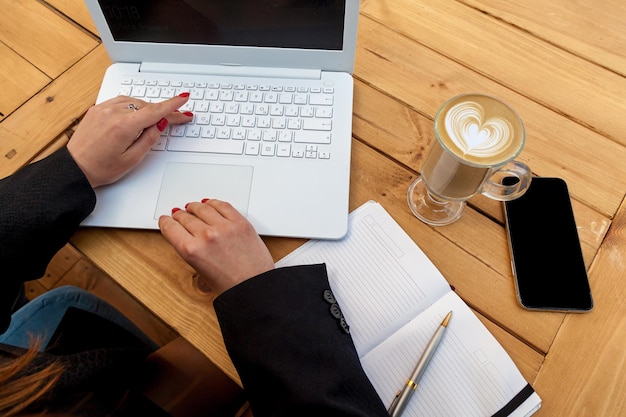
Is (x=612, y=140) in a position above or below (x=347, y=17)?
below

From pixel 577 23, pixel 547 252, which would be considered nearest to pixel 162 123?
pixel 547 252

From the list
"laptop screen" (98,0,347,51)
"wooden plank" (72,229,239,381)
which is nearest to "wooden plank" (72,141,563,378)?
"wooden plank" (72,229,239,381)

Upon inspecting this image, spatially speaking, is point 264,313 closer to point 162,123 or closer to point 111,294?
point 162,123

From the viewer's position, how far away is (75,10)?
0.74 metres

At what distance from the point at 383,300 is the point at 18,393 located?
0.41 metres

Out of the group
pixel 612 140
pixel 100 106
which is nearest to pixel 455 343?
pixel 612 140

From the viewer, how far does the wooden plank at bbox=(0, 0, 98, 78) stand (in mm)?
699

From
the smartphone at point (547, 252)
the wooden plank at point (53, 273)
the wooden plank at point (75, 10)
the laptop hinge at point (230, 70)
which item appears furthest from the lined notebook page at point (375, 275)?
the wooden plank at point (53, 273)

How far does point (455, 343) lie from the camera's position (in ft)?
1.66

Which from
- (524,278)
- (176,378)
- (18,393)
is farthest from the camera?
(176,378)

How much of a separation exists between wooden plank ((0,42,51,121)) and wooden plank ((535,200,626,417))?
0.84 m

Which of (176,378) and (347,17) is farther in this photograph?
(176,378)

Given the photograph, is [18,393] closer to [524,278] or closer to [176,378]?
[176,378]

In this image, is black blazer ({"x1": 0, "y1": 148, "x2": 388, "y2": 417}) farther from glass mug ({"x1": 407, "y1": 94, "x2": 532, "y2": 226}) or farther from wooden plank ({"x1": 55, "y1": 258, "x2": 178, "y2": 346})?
wooden plank ({"x1": 55, "y1": 258, "x2": 178, "y2": 346})
